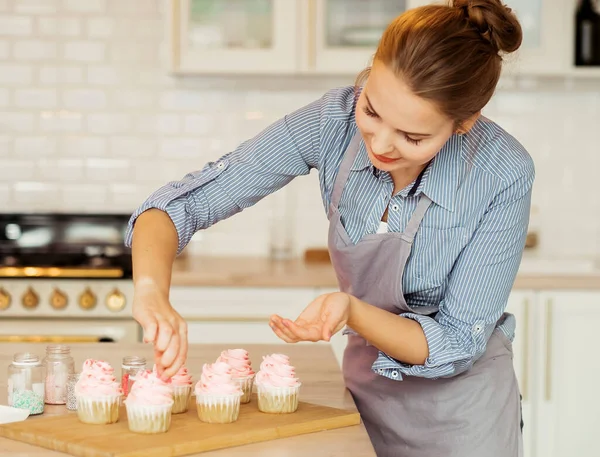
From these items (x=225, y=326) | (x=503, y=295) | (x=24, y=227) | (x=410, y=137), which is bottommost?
(x=225, y=326)

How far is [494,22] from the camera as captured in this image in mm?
1740

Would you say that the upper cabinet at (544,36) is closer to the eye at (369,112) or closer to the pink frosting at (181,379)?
the eye at (369,112)

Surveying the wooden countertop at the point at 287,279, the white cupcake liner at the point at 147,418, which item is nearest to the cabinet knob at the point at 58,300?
the wooden countertop at the point at 287,279

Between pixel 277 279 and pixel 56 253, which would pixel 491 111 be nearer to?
pixel 277 279

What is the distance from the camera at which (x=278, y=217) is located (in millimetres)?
4172

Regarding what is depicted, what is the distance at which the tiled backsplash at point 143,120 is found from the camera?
415 centimetres

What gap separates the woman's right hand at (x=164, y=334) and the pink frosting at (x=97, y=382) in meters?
0.09

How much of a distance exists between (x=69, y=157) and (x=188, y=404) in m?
2.71

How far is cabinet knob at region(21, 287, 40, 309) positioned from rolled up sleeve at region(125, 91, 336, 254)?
5.64 ft

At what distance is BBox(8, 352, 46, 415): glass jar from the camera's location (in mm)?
1682

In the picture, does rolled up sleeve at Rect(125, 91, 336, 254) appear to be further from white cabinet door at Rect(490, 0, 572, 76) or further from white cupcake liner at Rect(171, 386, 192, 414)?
white cabinet door at Rect(490, 0, 572, 76)

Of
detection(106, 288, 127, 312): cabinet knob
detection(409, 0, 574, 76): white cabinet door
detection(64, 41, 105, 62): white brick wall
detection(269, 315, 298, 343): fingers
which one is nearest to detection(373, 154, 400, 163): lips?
detection(269, 315, 298, 343): fingers

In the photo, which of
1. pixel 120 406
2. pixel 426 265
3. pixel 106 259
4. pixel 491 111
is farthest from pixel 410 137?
pixel 491 111

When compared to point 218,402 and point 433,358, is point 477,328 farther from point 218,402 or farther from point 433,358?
point 218,402
